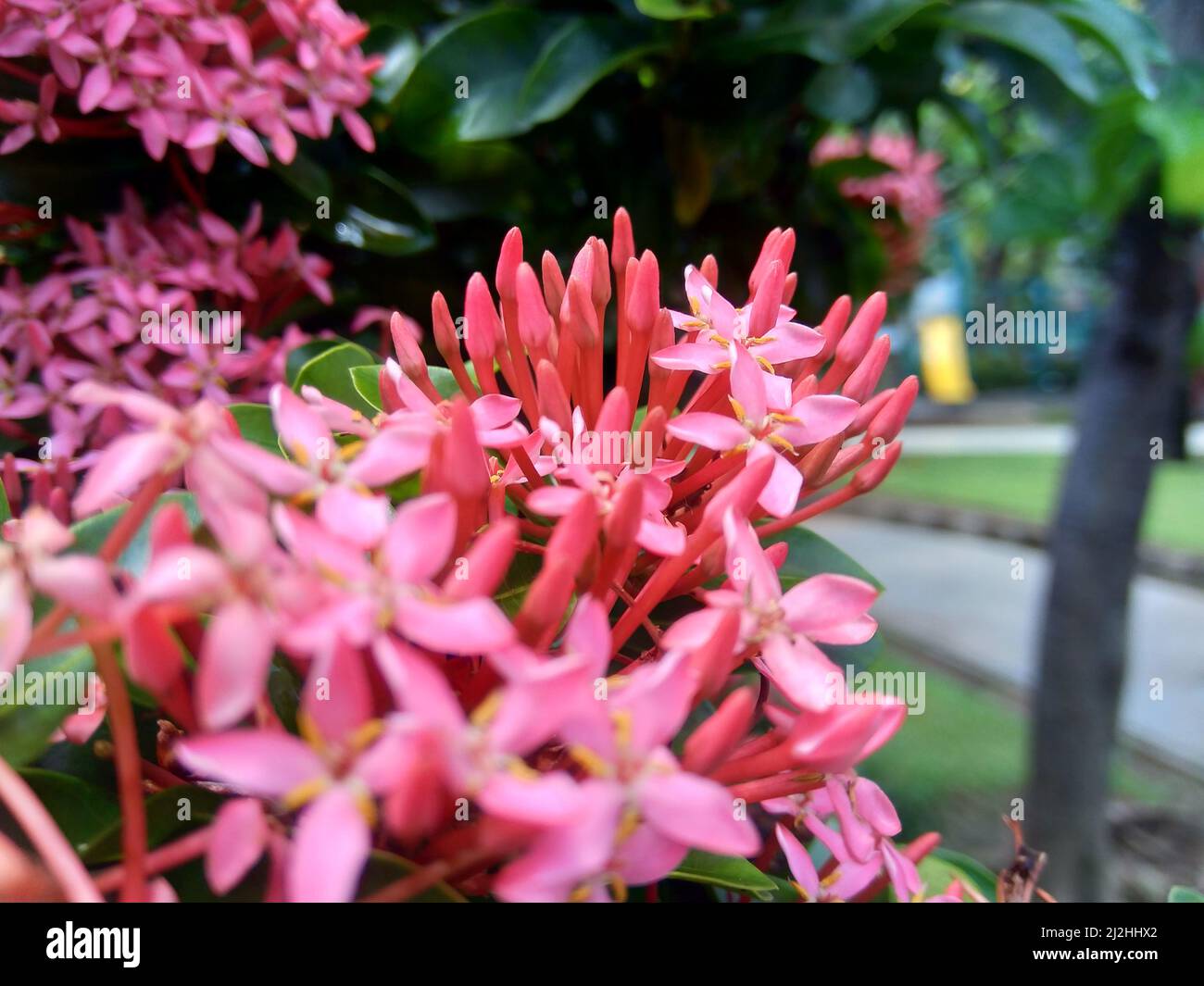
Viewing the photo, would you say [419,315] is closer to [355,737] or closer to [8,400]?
[8,400]

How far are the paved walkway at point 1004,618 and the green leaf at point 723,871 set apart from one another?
201 cm

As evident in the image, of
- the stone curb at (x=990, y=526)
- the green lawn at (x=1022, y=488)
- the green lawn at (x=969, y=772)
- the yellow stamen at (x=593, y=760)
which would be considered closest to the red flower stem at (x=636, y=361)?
the yellow stamen at (x=593, y=760)

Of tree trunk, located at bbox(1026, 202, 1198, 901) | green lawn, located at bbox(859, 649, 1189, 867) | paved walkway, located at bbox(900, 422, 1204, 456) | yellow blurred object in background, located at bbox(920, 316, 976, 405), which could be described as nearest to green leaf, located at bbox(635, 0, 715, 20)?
tree trunk, located at bbox(1026, 202, 1198, 901)

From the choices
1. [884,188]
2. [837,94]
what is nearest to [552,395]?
[837,94]

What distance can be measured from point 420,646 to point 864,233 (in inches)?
34.6

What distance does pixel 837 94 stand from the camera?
2.52 feet

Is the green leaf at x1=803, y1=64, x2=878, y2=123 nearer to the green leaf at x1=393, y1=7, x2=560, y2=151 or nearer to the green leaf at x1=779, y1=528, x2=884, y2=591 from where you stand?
the green leaf at x1=393, y1=7, x2=560, y2=151

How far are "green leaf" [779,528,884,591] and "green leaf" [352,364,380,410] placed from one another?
0.24 metres

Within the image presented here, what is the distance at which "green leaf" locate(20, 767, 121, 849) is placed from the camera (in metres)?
0.33

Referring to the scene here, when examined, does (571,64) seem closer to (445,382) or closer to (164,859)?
(445,382)

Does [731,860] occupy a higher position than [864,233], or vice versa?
[864,233]

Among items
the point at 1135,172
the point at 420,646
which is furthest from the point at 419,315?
the point at 1135,172

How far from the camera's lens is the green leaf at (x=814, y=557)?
0.55 m

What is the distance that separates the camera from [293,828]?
0.31 meters
